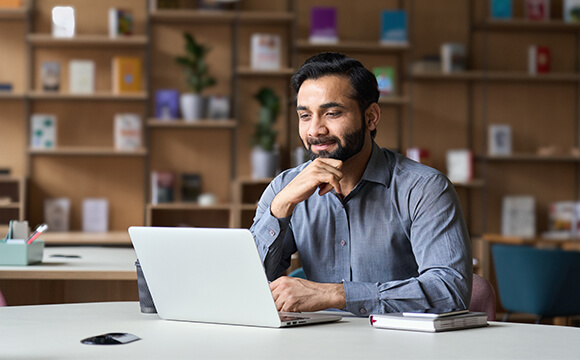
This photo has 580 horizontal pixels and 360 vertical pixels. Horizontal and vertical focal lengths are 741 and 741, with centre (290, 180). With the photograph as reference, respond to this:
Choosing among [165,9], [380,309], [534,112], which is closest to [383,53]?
[534,112]

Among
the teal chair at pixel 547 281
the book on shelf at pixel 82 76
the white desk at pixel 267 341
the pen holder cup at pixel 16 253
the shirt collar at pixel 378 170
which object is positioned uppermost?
the book on shelf at pixel 82 76

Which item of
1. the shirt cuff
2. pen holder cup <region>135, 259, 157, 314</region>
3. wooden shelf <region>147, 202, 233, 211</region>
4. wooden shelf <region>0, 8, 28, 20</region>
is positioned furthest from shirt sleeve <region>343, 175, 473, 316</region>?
wooden shelf <region>0, 8, 28, 20</region>

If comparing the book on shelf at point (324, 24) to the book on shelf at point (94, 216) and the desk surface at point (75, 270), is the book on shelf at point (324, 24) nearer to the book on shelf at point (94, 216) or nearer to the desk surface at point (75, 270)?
the book on shelf at point (94, 216)

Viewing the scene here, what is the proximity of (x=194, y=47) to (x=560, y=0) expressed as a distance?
289 cm

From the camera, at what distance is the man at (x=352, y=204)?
6.06 feet

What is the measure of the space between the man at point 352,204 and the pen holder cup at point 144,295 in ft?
1.36

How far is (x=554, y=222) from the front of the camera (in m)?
5.72

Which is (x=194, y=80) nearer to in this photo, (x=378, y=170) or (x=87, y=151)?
(x=87, y=151)

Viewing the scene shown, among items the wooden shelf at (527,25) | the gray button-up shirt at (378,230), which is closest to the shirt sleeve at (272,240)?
the gray button-up shirt at (378,230)

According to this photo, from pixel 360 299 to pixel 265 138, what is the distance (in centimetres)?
372

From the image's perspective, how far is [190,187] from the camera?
5.50 m

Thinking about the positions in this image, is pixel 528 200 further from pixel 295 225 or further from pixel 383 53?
pixel 295 225

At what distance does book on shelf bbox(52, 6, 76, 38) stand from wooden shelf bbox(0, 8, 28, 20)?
209mm

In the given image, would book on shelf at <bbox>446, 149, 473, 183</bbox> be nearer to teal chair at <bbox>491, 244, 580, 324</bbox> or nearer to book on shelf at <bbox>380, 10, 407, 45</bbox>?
book on shelf at <bbox>380, 10, 407, 45</bbox>
